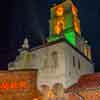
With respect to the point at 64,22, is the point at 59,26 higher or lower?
lower

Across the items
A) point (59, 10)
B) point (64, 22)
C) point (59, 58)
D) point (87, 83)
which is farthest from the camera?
point (59, 10)

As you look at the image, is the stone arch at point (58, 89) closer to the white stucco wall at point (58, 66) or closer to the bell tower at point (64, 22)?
the white stucco wall at point (58, 66)

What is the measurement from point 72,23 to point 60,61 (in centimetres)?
940

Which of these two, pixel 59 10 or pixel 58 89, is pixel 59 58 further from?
pixel 59 10

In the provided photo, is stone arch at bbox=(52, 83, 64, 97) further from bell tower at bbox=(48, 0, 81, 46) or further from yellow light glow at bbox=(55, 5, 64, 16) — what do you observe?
yellow light glow at bbox=(55, 5, 64, 16)

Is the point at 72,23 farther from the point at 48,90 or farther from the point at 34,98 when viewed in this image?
the point at 34,98

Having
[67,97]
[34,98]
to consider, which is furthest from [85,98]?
[34,98]

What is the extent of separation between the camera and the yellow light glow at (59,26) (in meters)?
49.5

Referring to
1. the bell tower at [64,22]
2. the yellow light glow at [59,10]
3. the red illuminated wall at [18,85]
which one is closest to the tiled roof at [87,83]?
the bell tower at [64,22]

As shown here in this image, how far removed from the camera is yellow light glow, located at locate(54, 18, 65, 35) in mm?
49487

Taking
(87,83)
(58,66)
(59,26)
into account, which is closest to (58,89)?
(58,66)

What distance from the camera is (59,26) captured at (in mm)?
50094

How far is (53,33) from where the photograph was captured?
1977 inches

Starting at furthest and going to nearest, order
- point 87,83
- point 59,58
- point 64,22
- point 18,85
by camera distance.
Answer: point 64,22
point 59,58
point 87,83
point 18,85
